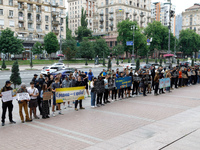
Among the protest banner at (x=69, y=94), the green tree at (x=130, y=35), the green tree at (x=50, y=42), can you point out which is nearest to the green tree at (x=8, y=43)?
the green tree at (x=50, y=42)

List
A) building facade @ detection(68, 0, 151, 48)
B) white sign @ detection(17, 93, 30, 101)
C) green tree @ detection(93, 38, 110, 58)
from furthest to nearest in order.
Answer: building facade @ detection(68, 0, 151, 48)
green tree @ detection(93, 38, 110, 58)
white sign @ detection(17, 93, 30, 101)

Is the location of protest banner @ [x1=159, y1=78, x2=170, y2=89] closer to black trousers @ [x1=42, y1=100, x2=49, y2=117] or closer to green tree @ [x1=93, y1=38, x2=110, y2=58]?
black trousers @ [x1=42, y1=100, x2=49, y2=117]

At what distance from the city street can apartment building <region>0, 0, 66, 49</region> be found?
55005mm

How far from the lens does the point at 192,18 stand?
136 m

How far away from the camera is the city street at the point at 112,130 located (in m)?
7.27

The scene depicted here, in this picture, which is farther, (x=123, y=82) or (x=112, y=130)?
(x=123, y=82)

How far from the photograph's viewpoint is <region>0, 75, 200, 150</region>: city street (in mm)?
7270

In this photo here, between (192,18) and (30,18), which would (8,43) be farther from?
(192,18)

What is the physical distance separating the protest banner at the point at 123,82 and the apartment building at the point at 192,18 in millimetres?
135153

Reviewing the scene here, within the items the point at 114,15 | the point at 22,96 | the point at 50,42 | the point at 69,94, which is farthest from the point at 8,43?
the point at 114,15

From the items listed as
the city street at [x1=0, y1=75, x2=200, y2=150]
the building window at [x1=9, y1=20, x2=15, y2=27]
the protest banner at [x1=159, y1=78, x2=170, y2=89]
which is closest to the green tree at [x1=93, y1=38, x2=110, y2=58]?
the building window at [x1=9, y1=20, x2=15, y2=27]

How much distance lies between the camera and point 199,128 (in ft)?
29.6

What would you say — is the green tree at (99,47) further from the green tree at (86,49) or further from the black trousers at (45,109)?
the black trousers at (45,109)

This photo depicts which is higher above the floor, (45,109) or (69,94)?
(69,94)
